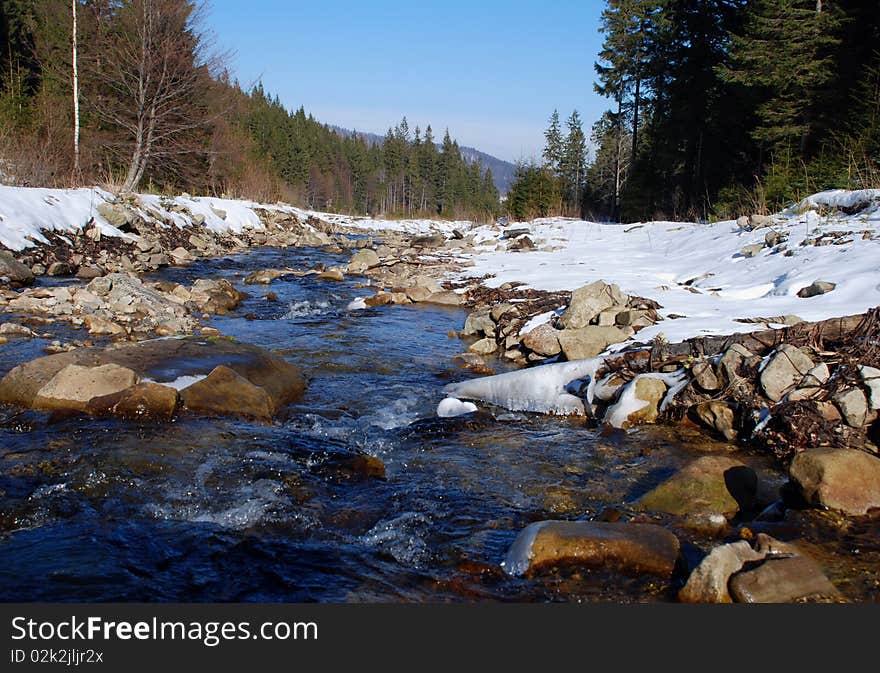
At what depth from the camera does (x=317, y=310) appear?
36.6ft

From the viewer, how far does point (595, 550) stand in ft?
10.8

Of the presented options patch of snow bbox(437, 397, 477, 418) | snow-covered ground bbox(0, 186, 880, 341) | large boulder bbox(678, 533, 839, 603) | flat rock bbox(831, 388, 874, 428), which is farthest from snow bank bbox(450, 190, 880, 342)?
large boulder bbox(678, 533, 839, 603)

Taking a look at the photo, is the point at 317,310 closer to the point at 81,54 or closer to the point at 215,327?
the point at 215,327

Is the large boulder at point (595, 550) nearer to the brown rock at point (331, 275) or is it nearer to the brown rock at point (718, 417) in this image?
the brown rock at point (718, 417)

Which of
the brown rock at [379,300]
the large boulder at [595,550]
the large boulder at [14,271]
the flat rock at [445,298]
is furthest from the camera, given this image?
the flat rock at [445,298]

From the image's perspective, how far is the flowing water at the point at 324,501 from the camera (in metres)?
3.09

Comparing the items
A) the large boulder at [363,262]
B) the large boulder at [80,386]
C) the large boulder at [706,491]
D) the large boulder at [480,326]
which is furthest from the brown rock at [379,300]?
the large boulder at [706,491]

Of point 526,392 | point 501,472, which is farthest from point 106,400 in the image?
point 526,392

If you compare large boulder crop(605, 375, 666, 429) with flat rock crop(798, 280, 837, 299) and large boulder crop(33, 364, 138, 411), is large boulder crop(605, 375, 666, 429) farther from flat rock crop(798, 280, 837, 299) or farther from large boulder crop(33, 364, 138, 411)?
large boulder crop(33, 364, 138, 411)

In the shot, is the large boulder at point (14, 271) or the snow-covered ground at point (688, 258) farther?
the large boulder at point (14, 271)

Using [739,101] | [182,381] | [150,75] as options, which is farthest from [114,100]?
[739,101]

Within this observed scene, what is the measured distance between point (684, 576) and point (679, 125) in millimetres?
23847

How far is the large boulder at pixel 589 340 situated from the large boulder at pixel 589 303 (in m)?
0.61

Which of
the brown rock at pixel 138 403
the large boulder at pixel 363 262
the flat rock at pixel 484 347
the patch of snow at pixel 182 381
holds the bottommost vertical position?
the brown rock at pixel 138 403
